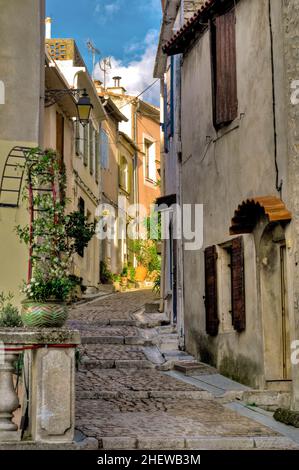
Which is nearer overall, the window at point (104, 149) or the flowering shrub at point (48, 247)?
the flowering shrub at point (48, 247)

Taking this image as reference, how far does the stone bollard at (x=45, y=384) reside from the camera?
275 inches

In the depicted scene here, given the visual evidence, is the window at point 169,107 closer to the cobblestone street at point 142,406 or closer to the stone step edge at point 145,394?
the cobblestone street at point 142,406

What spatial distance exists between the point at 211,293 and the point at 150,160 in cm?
2855

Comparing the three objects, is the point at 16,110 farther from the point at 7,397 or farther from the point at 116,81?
the point at 116,81

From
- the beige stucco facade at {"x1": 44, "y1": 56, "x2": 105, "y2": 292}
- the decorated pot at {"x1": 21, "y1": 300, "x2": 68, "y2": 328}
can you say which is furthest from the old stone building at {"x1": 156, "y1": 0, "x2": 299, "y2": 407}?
the beige stucco facade at {"x1": 44, "y1": 56, "x2": 105, "y2": 292}

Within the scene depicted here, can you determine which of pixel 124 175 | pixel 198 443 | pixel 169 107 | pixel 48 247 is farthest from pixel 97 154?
pixel 198 443

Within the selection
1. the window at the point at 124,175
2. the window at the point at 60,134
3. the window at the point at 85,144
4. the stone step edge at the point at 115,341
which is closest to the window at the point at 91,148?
the window at the point at 85,144

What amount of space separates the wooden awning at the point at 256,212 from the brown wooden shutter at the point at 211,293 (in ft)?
6.69

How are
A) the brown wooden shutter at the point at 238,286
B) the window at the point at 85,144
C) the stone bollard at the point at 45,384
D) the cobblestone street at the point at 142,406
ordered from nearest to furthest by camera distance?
1. the stone bollard at the point at 45,384
2. the cobblestone street at the point at 142,406
3. the brown wooden shutter at the point at 238,286
4. the window at the point at 85,144

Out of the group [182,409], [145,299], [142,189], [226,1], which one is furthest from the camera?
[142,189]

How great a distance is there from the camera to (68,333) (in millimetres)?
7199
